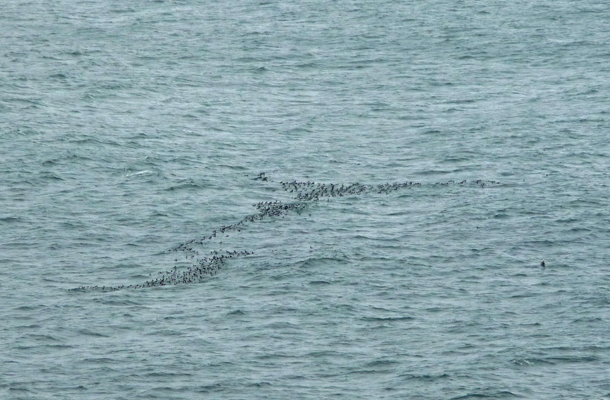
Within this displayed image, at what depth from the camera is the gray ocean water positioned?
77062 millimetres

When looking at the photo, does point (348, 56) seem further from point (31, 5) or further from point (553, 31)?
point (31, 5)

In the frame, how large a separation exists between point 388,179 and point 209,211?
17100 millimetres

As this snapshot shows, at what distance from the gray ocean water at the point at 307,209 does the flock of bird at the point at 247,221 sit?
35cm

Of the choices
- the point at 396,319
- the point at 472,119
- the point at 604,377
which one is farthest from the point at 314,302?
the point at 472,119

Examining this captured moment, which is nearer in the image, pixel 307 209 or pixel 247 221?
pixel 247 221

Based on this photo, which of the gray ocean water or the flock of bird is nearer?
the gray ocean water

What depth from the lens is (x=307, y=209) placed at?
10250 centimetres

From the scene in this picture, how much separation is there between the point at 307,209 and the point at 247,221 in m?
5.42

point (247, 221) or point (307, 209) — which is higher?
point (307, 209)

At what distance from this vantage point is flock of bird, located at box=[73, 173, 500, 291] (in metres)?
89.8

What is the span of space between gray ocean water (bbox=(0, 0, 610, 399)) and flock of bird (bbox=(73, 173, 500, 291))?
1.13 ft

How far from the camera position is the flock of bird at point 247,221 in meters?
89.8

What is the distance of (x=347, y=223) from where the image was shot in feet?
327

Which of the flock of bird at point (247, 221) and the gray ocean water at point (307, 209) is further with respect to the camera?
the flock of bird at point (247, 221)
